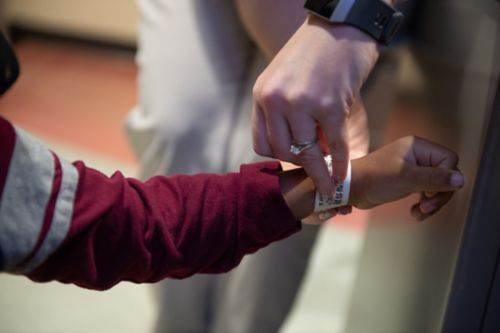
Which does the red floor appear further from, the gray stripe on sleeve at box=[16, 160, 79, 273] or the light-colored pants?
the gray stripe on sleeve at box=[16, 160, 79, 273]

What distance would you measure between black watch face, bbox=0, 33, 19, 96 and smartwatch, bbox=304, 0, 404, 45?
7.6 inches

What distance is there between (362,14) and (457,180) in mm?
123

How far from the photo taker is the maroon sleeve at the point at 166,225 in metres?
0.40

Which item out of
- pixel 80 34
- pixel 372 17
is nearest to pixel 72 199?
pixel 372 17

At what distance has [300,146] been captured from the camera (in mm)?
410

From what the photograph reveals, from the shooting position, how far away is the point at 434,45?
58 centimetres

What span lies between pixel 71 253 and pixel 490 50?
30 cm

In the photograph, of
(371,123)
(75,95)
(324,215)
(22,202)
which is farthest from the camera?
(75,95)

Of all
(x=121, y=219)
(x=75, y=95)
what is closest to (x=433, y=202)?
(x=121, y=219)

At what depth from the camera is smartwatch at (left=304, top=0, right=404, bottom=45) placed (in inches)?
15.7

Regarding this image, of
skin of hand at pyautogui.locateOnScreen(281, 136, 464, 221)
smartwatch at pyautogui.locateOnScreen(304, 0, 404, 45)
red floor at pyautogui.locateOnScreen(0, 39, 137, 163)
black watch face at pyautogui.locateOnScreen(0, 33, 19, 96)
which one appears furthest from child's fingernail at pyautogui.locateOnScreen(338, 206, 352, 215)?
red floor at pyautogui.locateOnScreen(0, 39, 137, 163)

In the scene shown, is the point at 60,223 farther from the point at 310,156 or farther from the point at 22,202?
the point at 310,156

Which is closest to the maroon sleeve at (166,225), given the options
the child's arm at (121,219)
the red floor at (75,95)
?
the child's arm at (121,219)

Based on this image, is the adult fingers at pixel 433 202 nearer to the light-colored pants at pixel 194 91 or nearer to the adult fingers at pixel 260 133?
the adult fingers at pixel 260 133
